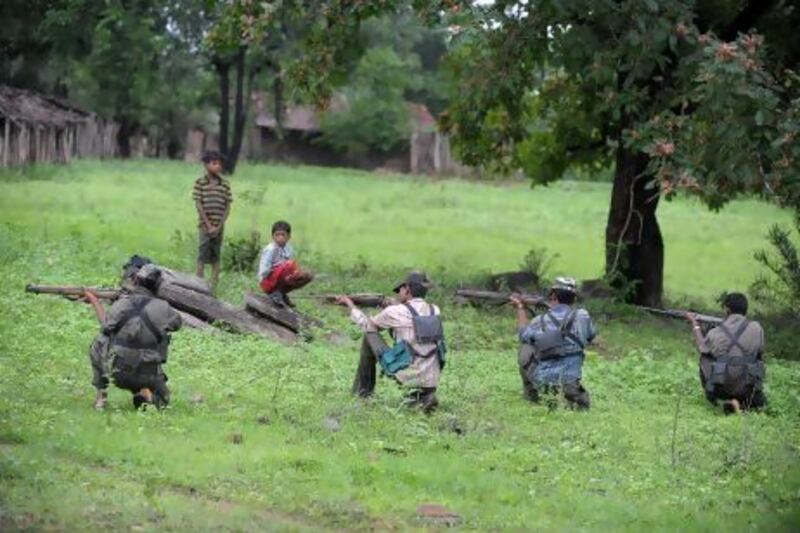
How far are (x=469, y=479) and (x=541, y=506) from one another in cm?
71

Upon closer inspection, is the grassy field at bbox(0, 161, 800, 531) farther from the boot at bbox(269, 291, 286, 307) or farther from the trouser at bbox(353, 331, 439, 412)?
the boot at bbox(269, 291, 286, 307)

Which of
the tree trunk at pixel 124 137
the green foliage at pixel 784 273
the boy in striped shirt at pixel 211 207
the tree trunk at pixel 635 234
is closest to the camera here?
the boy in striped shirt at pixel 211 207

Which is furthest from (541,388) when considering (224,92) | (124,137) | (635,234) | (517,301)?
(124,137)

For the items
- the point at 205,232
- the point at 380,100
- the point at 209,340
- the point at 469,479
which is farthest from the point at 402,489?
the point at 380,100

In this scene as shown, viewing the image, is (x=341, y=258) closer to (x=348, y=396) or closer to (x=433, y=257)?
(x=433, y=257)

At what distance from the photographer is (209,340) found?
16.1m

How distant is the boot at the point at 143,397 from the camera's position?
1224cm

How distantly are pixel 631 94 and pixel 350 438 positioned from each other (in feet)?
33.1

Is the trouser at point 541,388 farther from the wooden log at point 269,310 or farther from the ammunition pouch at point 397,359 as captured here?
the wooden log at point 269,310

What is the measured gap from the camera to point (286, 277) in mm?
17344

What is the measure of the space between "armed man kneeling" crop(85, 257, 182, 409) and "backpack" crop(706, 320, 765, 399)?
18.9 ft

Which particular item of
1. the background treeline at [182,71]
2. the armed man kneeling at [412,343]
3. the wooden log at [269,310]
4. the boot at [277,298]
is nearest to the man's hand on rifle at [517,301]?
the armed man kneeling at [412,343]

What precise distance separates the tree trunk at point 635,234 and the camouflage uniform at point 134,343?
40.6 feet

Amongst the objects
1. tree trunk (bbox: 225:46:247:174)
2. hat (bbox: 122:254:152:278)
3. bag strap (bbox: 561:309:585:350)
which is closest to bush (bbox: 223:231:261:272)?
bag strap (bbox: 561:309:585:350)
